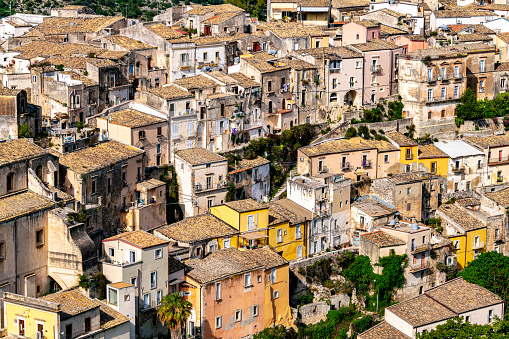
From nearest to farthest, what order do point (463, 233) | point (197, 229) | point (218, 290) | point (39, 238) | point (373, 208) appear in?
point (39, 238) < point (218, 290) < point (197, 229) < point (373, 208) < point (463, 233)

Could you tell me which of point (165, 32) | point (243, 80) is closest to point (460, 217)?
point (243, 80)

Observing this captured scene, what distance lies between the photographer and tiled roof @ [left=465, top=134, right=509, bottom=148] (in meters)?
93.5

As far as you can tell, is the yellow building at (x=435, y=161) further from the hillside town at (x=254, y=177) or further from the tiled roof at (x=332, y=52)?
the tiled roof at (x=332, y=52)

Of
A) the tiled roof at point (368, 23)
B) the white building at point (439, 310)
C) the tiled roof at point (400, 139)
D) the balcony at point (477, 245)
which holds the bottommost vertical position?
the white building at point (439, 310)

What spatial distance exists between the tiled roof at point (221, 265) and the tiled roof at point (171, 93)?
15647 millimetres

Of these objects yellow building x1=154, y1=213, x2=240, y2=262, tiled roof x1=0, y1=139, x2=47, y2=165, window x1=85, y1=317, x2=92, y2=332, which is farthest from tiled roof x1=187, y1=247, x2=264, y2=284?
tiled roof x1=0, y1=139, x2=47, y2=165

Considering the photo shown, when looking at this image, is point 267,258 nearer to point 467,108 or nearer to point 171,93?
point 171,93

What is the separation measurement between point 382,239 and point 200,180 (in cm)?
1411

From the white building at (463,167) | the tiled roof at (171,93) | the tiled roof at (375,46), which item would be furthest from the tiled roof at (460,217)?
the tiled roof at (171,93)

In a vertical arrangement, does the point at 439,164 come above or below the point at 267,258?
above

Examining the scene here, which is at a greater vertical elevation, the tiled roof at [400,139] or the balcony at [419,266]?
the tiled roof at [400,139]

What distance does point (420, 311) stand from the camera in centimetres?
7594

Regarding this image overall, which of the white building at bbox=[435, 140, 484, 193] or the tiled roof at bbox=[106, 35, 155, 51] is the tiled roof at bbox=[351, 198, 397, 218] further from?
the tiled roof at bbox=[106, 35, 155, 51]

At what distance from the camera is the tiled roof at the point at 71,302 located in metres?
62.3
